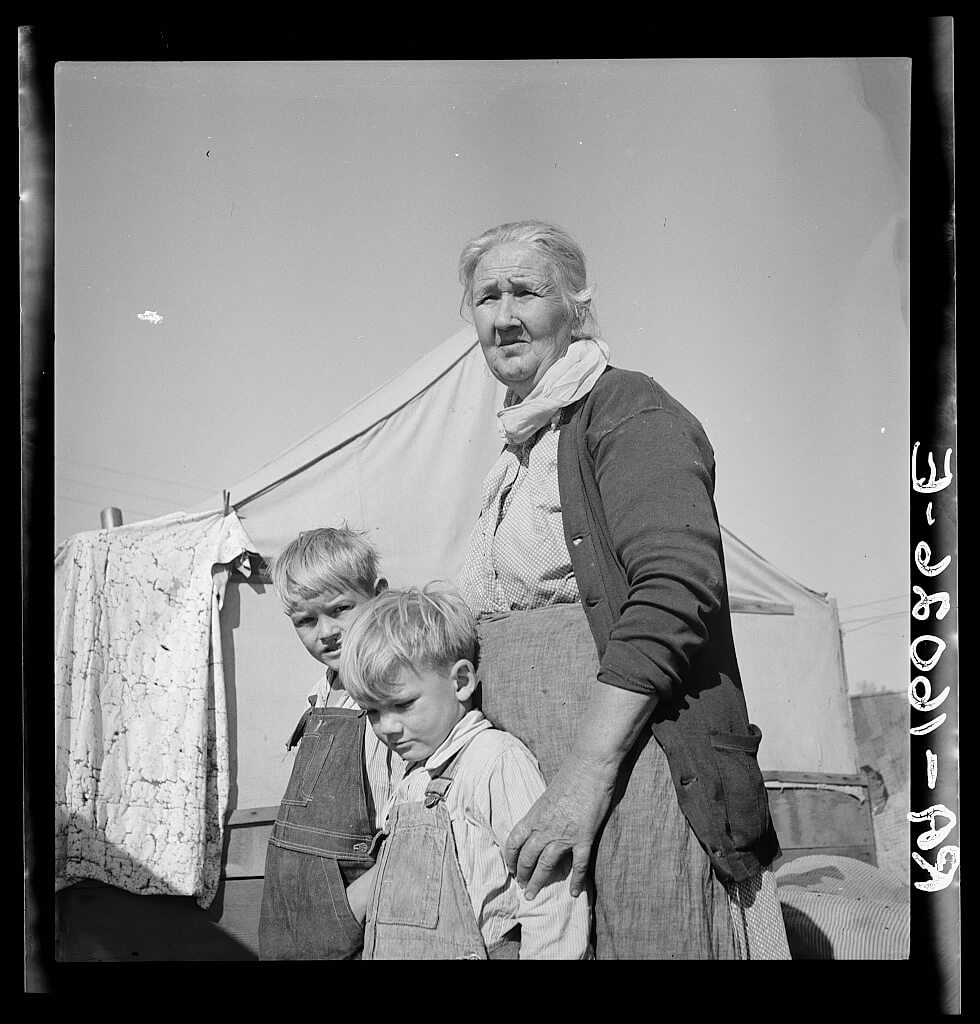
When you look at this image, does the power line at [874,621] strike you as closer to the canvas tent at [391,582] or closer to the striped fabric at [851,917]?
the canvas tent at [391,582]

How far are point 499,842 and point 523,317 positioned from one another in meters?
1.09

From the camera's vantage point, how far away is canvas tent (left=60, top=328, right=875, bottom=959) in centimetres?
270

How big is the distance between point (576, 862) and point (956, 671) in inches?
37.6

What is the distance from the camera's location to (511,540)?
2625 mm

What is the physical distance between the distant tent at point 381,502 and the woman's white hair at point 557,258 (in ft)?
0.58

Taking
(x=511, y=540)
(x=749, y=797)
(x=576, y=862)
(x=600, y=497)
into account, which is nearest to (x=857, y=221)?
(x=600, y=497)

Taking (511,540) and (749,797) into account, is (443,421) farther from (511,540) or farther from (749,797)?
(749,797)

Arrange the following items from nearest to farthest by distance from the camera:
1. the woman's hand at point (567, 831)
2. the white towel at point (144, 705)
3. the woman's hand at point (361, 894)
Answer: the woman's hand at point (567, 831), the woman's hand at point (361, 894), the white towel at point (144, 705)

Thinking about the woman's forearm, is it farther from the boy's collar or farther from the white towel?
the white towel

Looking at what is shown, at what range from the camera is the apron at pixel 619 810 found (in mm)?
2455

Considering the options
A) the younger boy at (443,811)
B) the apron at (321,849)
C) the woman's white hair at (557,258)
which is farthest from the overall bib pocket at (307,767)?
the woman's white hair at (557,258)

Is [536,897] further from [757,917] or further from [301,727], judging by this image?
[301,727]

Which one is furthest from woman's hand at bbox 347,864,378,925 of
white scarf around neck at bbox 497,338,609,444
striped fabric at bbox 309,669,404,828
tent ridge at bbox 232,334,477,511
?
white scarf around neck at bbox 497,338,609,444

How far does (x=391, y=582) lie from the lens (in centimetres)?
270
